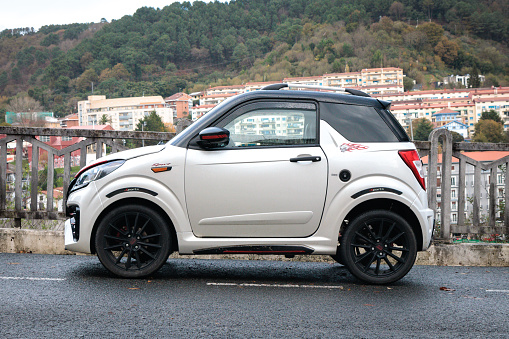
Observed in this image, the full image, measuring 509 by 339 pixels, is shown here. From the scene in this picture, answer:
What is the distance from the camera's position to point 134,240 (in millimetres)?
5516

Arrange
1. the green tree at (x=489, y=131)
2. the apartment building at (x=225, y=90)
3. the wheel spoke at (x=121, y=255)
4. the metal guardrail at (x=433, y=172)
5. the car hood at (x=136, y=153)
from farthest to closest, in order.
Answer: the apartment building at (x=225, y=90) → the green tree at (x=489, y=131) → the metal guardrail at (x=433, y=172) → the car hood at (x=136, y=153) → the wheel spoke at (x=121, y=255)

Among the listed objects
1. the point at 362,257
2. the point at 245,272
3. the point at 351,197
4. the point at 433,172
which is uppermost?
the point at 433,172

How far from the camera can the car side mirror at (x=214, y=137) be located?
17.8 feet

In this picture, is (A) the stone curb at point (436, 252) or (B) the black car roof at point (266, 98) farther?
(A) the stone curb at point (436, 252)

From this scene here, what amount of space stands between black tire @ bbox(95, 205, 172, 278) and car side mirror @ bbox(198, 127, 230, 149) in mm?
820

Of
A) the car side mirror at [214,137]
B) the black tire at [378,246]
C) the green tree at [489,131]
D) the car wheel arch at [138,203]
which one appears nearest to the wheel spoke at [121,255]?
the car wheel arch at [138,203]

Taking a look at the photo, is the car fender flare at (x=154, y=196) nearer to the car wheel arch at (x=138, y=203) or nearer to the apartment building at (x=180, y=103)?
the car wheel arch at (x=138, y=203)

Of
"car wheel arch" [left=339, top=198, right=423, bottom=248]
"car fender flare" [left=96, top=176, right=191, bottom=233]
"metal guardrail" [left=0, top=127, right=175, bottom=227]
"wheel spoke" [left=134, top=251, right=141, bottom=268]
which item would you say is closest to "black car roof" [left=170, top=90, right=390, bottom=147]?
"car fender flare" [left=96, top=176, right=191, bottom=233]

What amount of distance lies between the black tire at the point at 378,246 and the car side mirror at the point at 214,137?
57.1 inches

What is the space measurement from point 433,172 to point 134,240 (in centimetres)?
418

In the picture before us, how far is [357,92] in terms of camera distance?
6141mm

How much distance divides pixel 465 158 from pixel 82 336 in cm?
564

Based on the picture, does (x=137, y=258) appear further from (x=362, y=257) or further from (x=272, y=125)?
(x=362, y=257)

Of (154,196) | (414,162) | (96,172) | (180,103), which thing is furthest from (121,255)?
(180,103)
